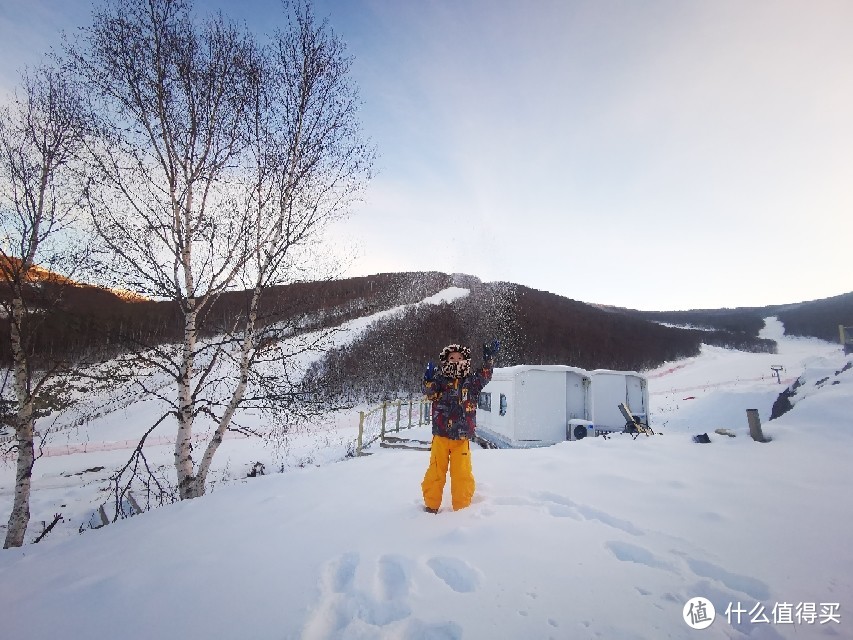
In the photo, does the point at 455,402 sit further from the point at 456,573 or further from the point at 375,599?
the point at 375,599

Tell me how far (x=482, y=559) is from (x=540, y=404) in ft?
35.0

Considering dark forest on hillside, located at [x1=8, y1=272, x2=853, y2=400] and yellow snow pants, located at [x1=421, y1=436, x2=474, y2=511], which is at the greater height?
dark forest on hillside, located at [x1=8, y1=272, x2=853, y2=400]

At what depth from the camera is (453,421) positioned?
340 cm

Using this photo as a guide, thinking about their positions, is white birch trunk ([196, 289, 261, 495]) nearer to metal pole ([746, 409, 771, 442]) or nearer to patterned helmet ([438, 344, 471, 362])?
patterned helmet ([438, 344, 471, 362])

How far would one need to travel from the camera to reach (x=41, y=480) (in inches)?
446

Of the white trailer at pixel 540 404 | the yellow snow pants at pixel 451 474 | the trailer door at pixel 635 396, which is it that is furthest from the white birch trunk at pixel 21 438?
the trailer door at pixel 635 396

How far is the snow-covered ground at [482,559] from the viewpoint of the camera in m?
1.83

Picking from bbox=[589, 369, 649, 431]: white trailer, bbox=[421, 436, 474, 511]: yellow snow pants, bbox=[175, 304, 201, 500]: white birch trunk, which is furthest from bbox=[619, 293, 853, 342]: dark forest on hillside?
bbox=[175, 304, 201, 500]: white birch trunk

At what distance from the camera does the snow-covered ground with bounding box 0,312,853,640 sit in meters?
1.83

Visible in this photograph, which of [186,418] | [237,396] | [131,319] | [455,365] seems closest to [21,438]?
[131,319]

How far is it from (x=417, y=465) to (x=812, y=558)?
3805 millimetres

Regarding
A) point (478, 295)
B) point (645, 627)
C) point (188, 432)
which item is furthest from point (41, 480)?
point (478, 295)

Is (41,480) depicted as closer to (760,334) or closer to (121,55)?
(121,55)

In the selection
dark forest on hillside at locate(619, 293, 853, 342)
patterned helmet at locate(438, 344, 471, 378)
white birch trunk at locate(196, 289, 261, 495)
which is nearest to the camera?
patterned helmet at locate(438, 344, 471, 378)
